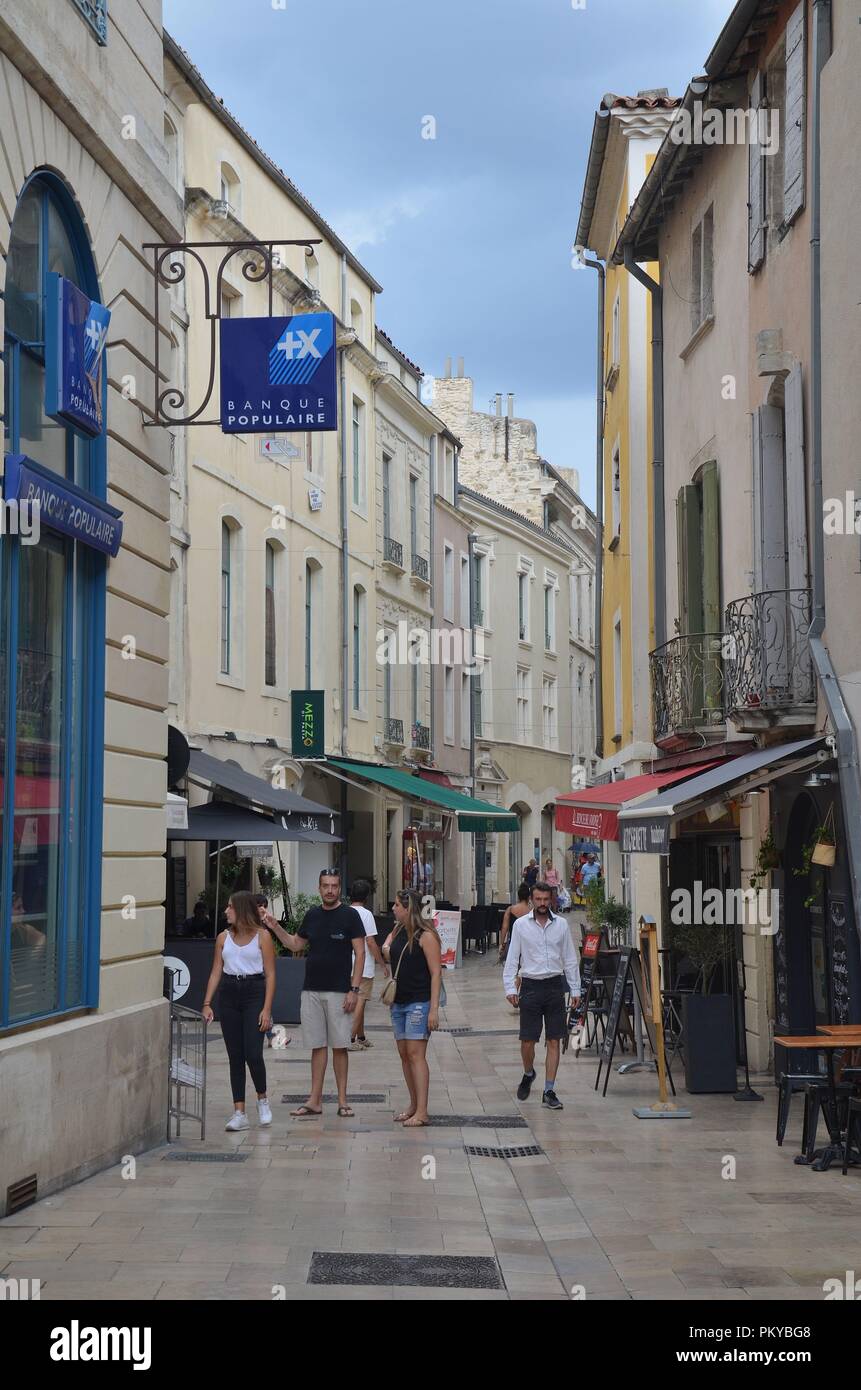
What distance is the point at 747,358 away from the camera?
594 inches

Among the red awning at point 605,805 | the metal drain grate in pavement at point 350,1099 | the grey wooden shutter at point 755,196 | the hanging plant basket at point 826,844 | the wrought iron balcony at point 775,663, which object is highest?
the grey wooden shutter at point 755,196

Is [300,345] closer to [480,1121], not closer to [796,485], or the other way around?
[796,485]

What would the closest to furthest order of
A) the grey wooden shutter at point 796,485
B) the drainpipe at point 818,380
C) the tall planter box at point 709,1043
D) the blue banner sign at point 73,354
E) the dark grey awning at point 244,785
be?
the blue banner sign at point 73,354, the drainpipe at point 818,380, the grey wooden shutter at point 796,485, the tall planter box at point 709,1043, the dark grey awning at point 244,785

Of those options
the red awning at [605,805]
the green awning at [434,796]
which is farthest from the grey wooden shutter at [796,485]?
the green awning at [434,796]

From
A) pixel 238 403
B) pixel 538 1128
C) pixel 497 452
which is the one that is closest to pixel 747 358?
pixel 238 403

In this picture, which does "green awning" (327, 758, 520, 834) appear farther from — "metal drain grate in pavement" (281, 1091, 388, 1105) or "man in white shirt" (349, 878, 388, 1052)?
"metal drain grate in pavement" (281, 1091, 388, 1105)

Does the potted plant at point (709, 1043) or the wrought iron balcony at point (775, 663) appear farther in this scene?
the potted plant at point (709, 1043)

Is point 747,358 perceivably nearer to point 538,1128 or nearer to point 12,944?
point 538,1128

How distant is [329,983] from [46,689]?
391cm

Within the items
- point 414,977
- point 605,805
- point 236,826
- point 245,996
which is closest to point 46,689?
point 245,996

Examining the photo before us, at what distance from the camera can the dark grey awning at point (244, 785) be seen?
20312mm

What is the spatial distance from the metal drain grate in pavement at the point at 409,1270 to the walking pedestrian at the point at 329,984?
4699 mm

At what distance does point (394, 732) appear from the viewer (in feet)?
113

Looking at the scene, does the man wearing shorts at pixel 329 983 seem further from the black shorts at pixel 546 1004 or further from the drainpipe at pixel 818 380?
the drainpipe at pixel 818 380
